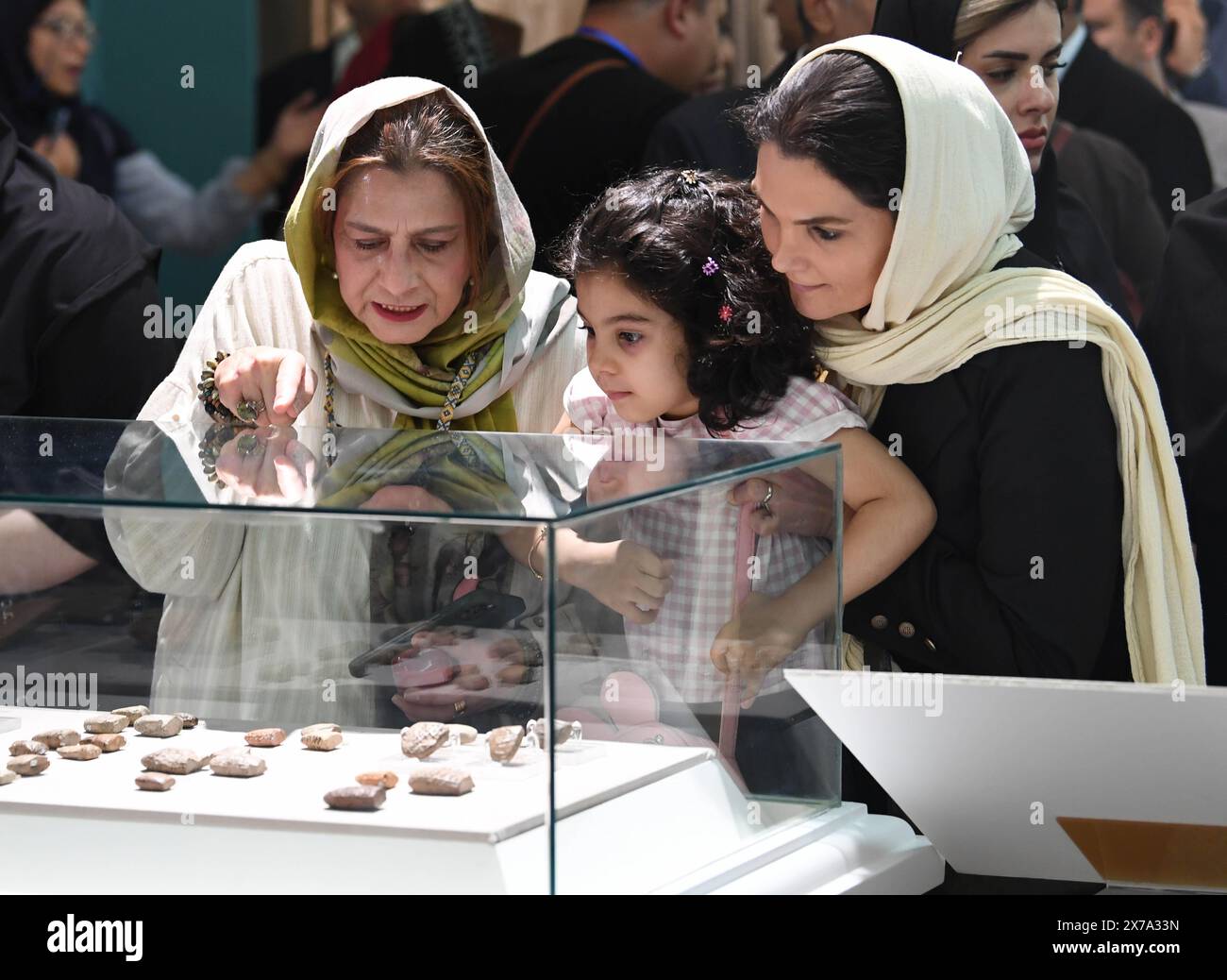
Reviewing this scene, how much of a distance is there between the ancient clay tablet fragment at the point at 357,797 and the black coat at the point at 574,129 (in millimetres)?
1870

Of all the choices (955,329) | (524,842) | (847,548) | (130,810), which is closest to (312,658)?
(130,810)

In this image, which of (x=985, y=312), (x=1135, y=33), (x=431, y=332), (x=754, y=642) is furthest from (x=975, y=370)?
(x=1135, y=33)

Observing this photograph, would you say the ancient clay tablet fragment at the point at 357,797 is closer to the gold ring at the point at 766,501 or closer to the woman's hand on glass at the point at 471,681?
the woman's hand on glass at the point at 471,681

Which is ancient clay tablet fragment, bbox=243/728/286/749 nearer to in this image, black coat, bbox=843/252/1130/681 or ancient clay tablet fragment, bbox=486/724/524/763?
ancient clay tablet fragment, bbox=486/724/524/763

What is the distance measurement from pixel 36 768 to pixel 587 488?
57 centimetres

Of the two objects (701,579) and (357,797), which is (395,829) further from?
(701,579)

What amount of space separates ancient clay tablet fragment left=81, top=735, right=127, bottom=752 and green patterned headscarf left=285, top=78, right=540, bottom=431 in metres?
0.79

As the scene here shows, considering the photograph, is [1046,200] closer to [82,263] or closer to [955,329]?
[955,329]

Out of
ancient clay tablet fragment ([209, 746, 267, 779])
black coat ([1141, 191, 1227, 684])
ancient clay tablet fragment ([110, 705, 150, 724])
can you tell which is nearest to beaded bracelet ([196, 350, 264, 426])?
ancient clay tablet fragment ([110, 705, 150, 724])

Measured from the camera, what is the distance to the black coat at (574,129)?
10.2 ft

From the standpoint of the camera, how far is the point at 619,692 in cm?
132

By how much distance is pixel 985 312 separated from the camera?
6.02 ft

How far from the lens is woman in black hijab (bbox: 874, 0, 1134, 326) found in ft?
7.67
